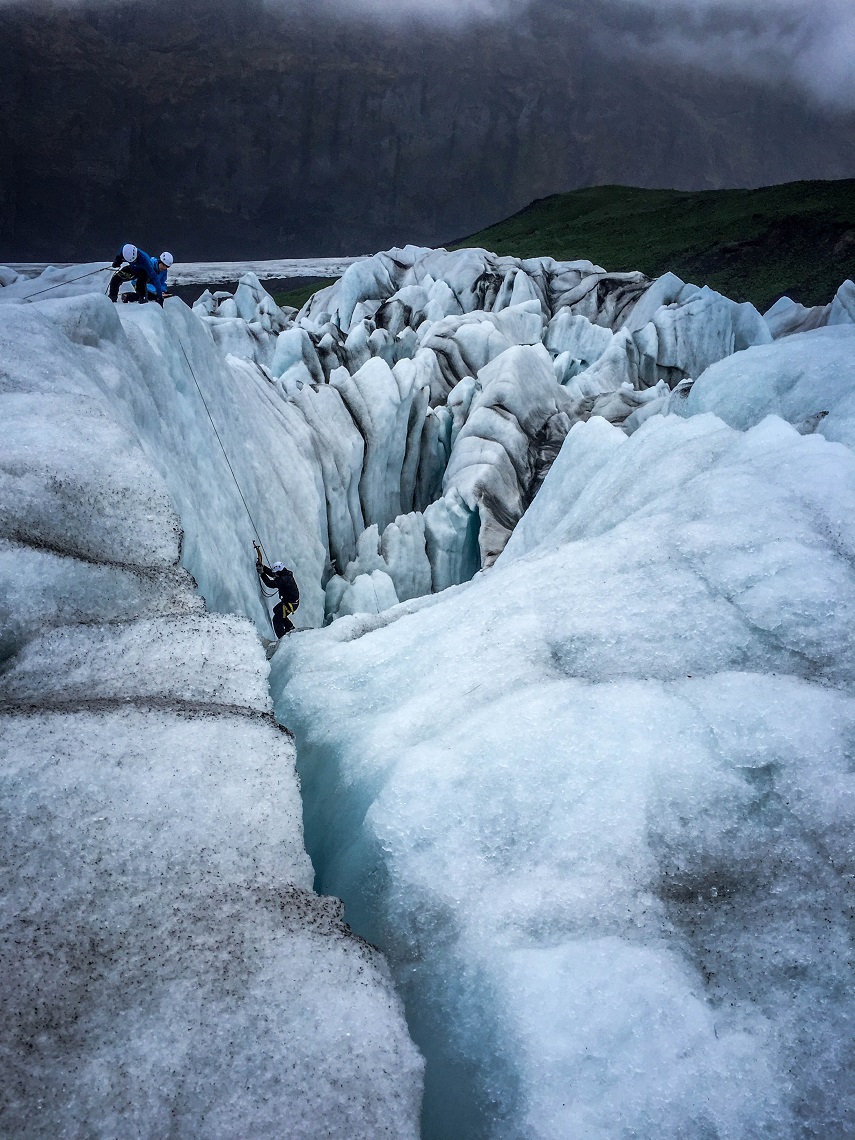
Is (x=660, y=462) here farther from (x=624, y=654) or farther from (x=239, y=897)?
(x=239, y=897)

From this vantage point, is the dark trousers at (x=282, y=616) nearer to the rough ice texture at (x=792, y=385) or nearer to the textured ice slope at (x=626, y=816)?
the textured ice slope at (x=626, y=816)

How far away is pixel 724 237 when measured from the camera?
4775 centimetres

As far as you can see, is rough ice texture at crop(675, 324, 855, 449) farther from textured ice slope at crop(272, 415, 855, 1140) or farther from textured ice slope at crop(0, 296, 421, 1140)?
textured ice slope at crop(0, 296, 421, 1140)

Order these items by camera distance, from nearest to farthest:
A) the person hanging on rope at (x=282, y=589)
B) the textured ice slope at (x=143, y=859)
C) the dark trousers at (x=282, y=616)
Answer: the textured ice slope at (x=143, y=859) → the person hanging on rope at (x=282, y=589) → the dark trousers at (x=282, y=616)

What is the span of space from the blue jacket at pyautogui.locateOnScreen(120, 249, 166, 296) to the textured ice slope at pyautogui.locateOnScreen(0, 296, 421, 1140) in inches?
143

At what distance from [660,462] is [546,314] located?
27.6m

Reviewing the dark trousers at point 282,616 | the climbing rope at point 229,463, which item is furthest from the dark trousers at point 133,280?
the dark trousers at point 282,616

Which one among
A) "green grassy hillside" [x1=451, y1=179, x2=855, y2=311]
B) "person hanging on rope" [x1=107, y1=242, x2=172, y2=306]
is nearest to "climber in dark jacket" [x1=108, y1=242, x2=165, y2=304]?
"person hanging on rope" [x1=107, y1=242, x2=172, y2=306]

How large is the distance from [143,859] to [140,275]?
753cm

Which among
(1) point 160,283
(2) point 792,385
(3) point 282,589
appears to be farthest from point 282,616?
(2) point 792,385

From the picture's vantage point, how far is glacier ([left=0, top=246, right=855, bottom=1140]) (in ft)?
7.63

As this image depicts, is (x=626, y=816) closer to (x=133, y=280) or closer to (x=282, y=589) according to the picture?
(x=282, y=589)

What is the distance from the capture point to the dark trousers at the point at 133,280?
8.33m

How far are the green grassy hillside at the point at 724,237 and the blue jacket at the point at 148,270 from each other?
123 feet
